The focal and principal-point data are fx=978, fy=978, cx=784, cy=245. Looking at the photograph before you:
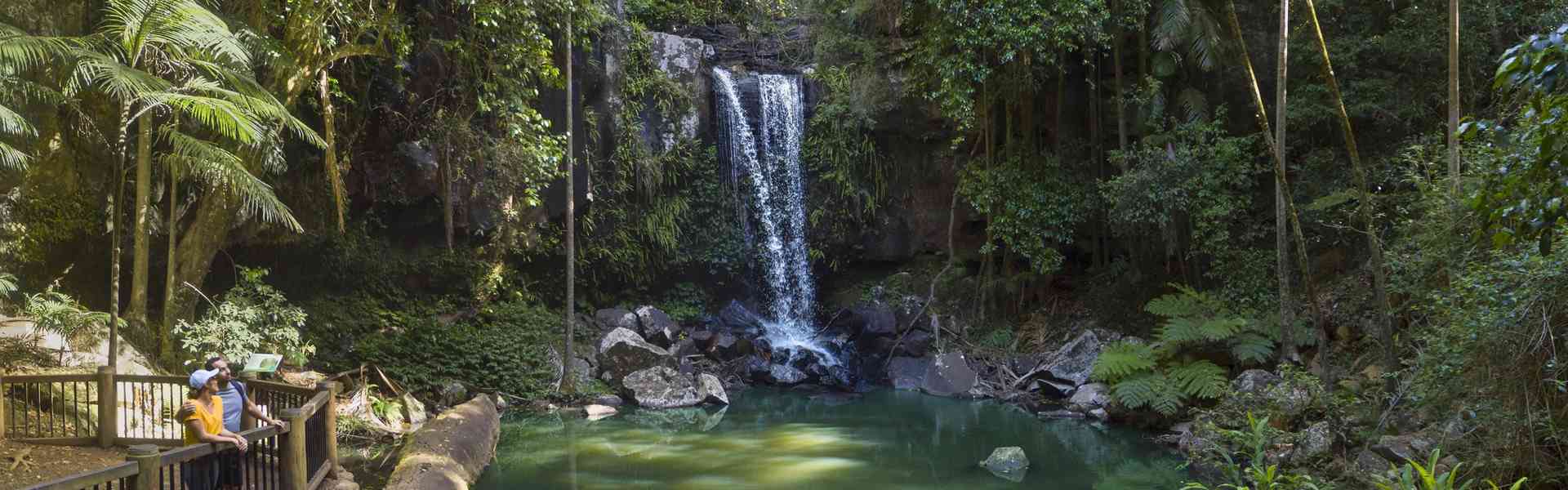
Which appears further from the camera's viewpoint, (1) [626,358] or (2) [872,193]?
(2) [872,193]

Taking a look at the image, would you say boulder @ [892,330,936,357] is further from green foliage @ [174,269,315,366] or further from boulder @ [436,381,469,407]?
green foliage @ [174,269,315,366]

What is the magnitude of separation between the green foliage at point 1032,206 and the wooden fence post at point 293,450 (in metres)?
11.4

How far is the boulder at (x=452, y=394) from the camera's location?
42.5 ft

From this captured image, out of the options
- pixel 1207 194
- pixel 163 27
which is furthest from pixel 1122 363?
pixel 163 27

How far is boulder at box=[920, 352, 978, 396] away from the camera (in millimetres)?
15117

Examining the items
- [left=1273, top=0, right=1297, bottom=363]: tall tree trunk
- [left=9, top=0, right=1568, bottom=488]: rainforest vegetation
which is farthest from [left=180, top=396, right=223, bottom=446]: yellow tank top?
[left=1273, top=0, right=1297, bottom=363]: tall tree trunk

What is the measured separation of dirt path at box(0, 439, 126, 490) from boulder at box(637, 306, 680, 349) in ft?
28.0

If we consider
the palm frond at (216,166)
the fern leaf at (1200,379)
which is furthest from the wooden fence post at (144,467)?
the fern leaf at (1200,379)

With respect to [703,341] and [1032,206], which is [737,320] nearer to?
[703,341]

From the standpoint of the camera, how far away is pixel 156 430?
9281 millimetres

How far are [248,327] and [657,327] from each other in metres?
6.24

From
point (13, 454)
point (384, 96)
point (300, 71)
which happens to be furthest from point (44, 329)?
point (384, 96)

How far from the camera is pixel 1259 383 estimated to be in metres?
10.8

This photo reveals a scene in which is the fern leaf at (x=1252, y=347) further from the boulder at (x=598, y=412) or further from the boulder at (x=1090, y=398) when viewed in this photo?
the boulder at (x=598, y=412)
